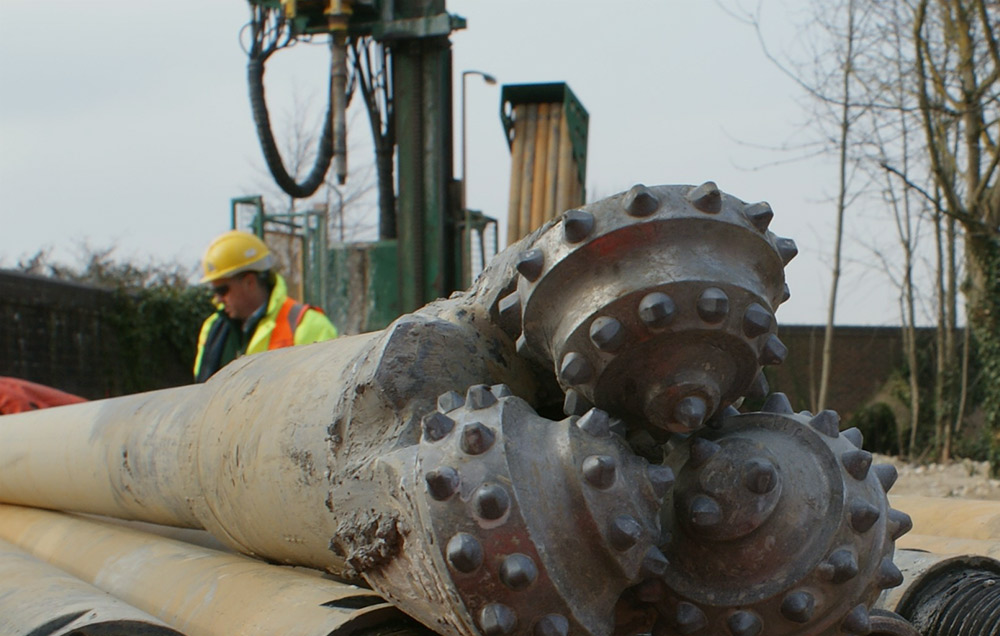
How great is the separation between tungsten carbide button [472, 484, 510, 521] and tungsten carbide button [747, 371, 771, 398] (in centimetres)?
50

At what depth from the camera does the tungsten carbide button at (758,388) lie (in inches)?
66.3

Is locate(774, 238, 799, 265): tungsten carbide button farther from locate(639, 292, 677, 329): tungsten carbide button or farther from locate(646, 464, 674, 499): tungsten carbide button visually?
locate(646, 464, 674, 499): tungsten carbide button

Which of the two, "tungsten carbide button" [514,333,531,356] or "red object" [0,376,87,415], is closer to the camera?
"tungsten carbide button" [514,333,531,356]

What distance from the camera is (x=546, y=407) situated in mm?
1978

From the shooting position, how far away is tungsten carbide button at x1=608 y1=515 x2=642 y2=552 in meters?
1.39

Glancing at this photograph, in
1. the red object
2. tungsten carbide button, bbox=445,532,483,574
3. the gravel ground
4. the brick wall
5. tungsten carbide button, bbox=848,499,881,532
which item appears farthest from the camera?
the brick wall

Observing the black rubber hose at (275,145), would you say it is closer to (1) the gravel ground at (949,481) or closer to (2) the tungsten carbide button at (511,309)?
(1) the gravel ground at (949,481)

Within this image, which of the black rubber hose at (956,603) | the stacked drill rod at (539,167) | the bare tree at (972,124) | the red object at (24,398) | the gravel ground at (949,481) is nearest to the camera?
the black rubber hose at (956,603)

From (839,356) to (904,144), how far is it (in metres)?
7.48

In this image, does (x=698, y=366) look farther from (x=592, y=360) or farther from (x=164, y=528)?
(x=164, y=528)

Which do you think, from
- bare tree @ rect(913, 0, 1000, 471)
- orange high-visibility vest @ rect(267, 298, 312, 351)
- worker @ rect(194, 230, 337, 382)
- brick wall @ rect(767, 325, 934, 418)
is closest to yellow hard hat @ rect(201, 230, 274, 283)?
worker @ rect(194, 230, 337, 382)

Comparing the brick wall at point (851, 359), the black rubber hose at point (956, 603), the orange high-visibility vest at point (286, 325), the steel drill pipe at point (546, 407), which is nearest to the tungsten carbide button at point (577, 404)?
the steel drill pipe at point (546, 407)

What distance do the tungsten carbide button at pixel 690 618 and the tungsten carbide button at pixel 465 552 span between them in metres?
0.38

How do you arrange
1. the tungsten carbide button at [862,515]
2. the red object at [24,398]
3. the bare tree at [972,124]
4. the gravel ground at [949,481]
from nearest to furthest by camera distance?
the tungsten carbide button at [862,515], the red object at [24,398], the gravel ground at [949,481], the bare tree at [972,124]
